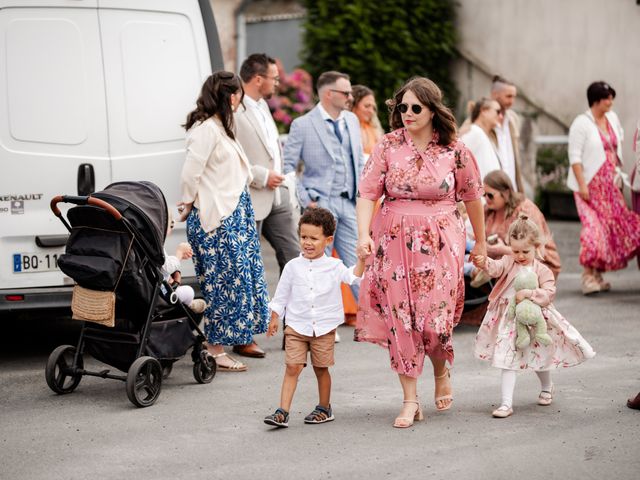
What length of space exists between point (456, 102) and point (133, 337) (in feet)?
46.6

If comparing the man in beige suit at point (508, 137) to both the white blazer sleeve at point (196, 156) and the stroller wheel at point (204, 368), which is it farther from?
the stroller wheel at point (204, 368)

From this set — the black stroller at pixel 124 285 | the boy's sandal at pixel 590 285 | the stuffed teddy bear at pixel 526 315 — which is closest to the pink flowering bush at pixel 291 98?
the boy's sandal at pixel 590 285

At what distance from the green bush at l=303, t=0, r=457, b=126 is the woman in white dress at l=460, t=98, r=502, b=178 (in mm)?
8423

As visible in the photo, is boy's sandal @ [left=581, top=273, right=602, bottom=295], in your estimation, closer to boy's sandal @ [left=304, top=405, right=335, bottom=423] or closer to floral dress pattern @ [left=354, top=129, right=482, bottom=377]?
floral dress pattern @ [left=354, top=129, right=482, bottom=377]

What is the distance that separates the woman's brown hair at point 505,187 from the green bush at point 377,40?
10.2m

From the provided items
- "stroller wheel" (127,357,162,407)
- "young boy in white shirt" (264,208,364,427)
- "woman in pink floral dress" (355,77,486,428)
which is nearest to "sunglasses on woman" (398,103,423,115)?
"woman in pink floral dress" (355,77,486,428)

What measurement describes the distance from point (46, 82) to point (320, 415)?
10.2ft

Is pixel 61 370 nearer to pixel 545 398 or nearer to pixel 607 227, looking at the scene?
pixel 545 398

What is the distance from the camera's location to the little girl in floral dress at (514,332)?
706cm

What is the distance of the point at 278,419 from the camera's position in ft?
21.9

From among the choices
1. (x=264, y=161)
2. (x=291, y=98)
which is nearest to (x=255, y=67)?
(x=264, y=161)

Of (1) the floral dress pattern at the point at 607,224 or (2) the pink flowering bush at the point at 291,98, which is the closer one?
(1) the floral dress pattern at the point at 607,224

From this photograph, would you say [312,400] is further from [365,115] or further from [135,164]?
[365,115]

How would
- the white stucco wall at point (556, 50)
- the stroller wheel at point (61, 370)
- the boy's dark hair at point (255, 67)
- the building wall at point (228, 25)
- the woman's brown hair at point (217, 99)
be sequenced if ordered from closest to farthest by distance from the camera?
the stroller wheel at point (61, 370)
the woman's brown hair at point (217, 99)
the boy's dark hair at point (255, 67)
the white stucco wall at point (556, 50)
the building wall at point (228, 25)
